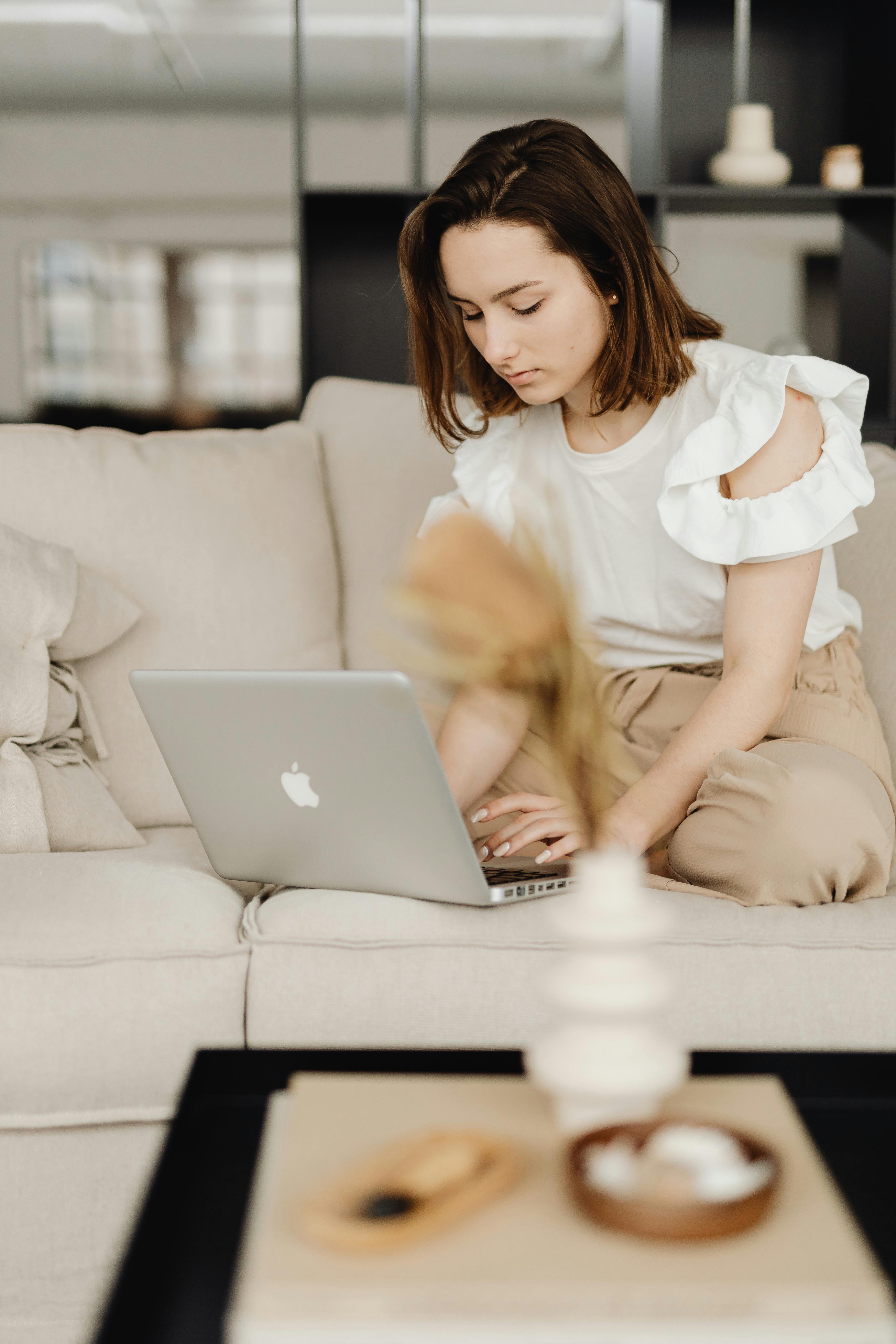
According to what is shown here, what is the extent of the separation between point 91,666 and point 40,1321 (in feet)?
2.56

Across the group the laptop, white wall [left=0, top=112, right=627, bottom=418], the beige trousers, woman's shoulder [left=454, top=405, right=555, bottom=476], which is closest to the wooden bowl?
the laptop

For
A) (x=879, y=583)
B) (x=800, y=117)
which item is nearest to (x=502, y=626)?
(x=879, y=583)

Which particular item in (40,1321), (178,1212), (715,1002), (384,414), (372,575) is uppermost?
(384,414)

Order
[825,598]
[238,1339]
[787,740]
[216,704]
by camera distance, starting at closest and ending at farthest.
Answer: [238,1339], [216,704], [787,740], [825,598]

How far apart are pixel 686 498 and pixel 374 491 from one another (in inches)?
22.1

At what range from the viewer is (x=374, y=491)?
1709 mm

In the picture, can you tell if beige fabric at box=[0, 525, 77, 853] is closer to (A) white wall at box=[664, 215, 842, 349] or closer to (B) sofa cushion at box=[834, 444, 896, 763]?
(B) sofa cushion at box=[834, 444, 896, 763]

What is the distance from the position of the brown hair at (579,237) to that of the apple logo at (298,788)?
0.65m

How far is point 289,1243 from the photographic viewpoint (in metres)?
0.48

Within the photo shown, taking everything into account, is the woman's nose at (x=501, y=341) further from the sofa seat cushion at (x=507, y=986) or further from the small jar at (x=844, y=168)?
the small jar at (x=844, y=168)

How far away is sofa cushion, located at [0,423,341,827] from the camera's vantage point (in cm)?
154

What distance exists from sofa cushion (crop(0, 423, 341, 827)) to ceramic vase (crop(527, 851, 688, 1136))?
1083 mm

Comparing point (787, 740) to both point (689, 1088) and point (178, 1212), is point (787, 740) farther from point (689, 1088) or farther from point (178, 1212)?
point (178, 1212)

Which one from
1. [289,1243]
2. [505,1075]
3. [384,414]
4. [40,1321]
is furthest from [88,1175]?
[384,414]
